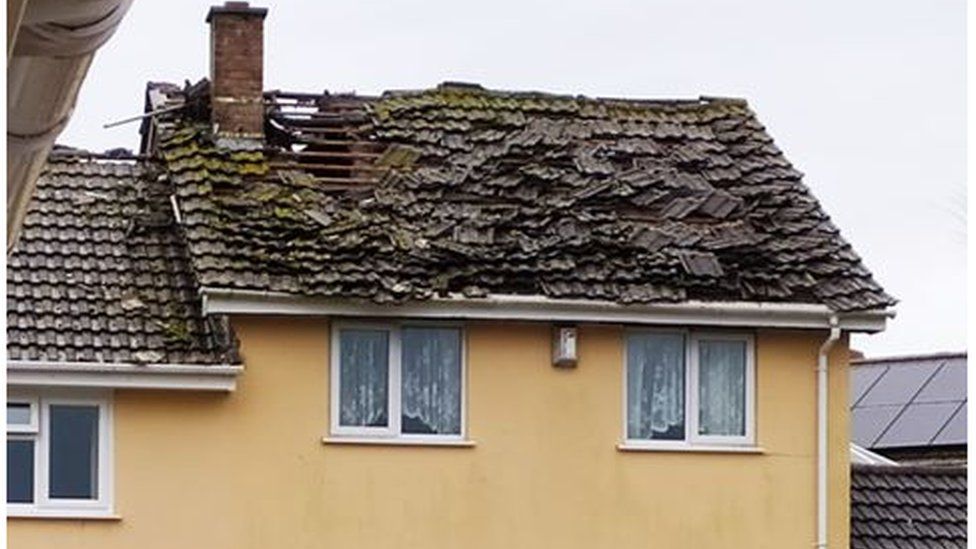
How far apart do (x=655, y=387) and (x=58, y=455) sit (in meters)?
5.17

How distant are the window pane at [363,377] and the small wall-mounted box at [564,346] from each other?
1530 mm

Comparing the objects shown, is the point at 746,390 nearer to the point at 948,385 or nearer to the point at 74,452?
the point at 74,452

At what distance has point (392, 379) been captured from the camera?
986 inches

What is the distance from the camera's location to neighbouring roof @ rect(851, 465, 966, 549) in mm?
26547

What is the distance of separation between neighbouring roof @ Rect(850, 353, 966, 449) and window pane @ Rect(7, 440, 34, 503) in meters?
11.7

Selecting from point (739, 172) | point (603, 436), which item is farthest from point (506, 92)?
point (603, 436)

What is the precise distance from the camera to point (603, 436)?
85.1 ft

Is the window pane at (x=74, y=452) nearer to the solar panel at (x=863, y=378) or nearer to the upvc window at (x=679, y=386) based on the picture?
the upvc window at (x=679, y=386)

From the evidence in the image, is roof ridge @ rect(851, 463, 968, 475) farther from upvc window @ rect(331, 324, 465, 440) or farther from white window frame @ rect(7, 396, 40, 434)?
white window frame @ rect(7, 396, 40, 434)

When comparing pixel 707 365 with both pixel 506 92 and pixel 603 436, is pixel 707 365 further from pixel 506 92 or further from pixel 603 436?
pixel 506 92

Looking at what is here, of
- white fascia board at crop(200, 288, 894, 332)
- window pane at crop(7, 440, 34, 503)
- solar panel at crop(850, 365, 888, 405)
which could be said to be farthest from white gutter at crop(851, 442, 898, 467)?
window pane at crop(7, 440, 34, 503)

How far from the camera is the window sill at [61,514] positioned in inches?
955

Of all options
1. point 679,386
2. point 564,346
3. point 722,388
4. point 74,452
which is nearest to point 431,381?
point 564,346

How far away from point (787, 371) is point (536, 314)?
2.47m
